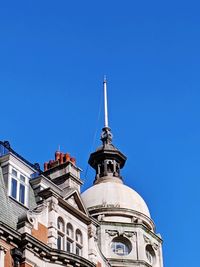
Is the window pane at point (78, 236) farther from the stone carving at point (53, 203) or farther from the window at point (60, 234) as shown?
the stone carving at point (53, 203)

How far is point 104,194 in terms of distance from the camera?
52.0m

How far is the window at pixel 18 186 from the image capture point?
39250 mm

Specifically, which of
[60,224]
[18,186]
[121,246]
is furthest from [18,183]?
[121,246]

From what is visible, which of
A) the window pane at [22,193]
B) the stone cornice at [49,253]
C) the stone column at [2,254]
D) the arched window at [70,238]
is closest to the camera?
the stone column at [2,254]

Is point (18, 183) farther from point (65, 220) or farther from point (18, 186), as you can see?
point (65, 220)

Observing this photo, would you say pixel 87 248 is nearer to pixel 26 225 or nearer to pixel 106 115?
pixel 26 225

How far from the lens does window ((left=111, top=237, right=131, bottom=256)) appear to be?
4847 centimetres

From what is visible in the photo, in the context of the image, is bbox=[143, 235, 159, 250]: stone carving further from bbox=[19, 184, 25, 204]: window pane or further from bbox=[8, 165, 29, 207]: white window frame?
bbox=[19, 184, 25, 204]: window pane

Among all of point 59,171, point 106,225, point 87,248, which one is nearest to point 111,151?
point 106,225

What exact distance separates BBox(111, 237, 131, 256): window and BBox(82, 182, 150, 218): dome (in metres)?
2.69

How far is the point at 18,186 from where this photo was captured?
3984 centimetres

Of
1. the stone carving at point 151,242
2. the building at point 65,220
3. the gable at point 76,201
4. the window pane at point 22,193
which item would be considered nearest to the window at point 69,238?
the building at point 65,220

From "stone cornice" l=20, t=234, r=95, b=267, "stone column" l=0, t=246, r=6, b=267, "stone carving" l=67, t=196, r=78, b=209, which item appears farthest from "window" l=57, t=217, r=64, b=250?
"stone column" l=0, t=246, r=6, b=267

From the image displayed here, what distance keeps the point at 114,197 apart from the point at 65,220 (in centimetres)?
1172
